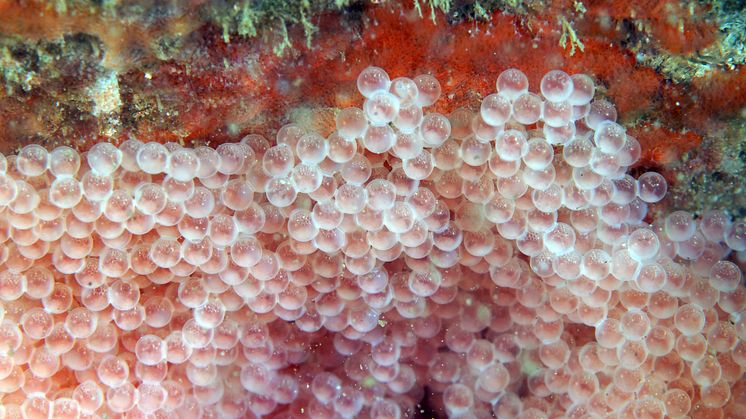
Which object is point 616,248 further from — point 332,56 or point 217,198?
point 217,198

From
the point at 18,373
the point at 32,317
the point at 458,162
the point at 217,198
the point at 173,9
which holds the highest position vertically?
the point at 173,9

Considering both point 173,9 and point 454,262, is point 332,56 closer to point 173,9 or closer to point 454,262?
point 173,9

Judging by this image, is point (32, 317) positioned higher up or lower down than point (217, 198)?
lower down

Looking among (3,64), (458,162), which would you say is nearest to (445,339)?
(458,162)

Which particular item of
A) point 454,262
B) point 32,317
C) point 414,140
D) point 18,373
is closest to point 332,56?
point 414,140

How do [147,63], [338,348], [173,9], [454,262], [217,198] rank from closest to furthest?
[173,9], [147,63], [217,198], [454,262], [338,348]

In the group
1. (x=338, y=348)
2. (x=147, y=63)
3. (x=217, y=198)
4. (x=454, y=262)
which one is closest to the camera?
(x=147, y=63)

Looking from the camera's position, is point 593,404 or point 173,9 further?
point 593,404
